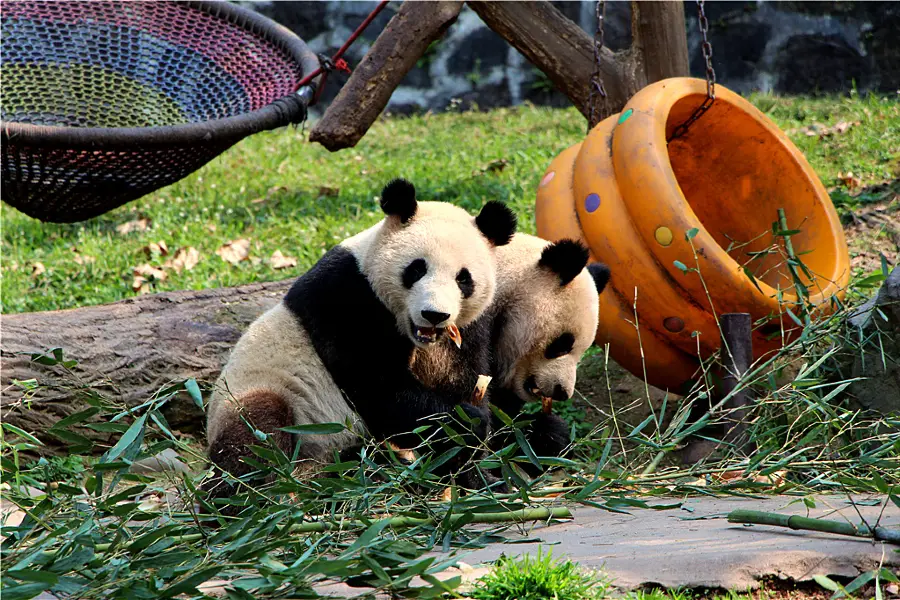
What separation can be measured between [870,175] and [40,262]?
5722 millimetres

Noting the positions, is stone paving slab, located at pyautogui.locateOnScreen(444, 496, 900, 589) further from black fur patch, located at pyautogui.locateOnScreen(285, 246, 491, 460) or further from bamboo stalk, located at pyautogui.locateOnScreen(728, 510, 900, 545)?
black fur patch, located at pyautogui.locateOnScreen(285, 246, 491, 460)

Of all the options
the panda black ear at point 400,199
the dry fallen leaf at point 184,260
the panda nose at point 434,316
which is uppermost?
the panda black ear at point 400,199

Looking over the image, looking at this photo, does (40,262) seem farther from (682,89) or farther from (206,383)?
(682,89)

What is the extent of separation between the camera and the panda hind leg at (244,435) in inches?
122

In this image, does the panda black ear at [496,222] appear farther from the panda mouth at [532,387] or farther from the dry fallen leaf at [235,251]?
the dry fallen leaf at [235,251]

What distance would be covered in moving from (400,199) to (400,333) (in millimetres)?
499

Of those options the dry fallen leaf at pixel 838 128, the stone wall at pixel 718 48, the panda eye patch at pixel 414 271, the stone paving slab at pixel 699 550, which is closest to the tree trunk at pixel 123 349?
the panda eye patch at pixel 414 271

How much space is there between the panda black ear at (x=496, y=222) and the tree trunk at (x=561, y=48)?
245 cm

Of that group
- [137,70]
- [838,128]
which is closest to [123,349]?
[137,70]

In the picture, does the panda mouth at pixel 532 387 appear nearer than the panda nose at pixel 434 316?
No

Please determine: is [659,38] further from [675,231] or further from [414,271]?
[414,271]

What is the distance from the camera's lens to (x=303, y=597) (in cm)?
203

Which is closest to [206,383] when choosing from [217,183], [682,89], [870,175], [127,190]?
[127,190]

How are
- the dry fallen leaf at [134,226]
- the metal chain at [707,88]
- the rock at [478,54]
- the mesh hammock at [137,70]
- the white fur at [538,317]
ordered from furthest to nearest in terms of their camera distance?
the rock at [478,54]
the dry fallen leaf at [134,226]
the mesh hammock at [137,70]
the metal chain at [707,88]
the white fur at [538,317]
